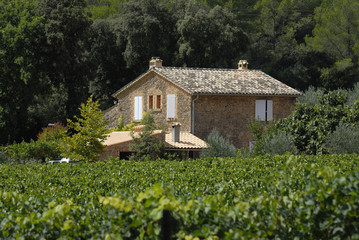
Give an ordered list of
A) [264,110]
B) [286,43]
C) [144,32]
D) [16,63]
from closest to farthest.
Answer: [264,110] → [16,63] → [144,32] → [286,43]

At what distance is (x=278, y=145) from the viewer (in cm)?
2478

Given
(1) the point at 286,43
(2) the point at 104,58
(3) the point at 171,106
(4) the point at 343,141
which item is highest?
(1) the point at 286,43

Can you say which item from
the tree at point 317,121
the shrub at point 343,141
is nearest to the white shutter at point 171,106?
the tree at point 317,121

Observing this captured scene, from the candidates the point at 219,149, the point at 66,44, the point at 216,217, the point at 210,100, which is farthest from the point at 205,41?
the point at 216,217

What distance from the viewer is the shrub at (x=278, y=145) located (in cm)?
2473

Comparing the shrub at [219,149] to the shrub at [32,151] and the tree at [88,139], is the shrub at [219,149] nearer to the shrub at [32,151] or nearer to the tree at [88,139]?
the tree at [88,139]

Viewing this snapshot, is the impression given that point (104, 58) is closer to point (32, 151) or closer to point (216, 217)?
point (32, 151)

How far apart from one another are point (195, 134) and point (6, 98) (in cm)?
1265

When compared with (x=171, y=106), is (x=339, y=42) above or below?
above

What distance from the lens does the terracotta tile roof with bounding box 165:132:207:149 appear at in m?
29.8

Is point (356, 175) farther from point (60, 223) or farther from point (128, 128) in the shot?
point (128, 128)

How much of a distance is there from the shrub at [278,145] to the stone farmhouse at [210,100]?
818 cm

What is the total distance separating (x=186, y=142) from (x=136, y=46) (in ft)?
55.2

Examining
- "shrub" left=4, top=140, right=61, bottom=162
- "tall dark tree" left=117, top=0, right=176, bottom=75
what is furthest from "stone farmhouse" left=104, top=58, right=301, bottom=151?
"tall dark tree" left=117, top=0, right=176, bottom=75
